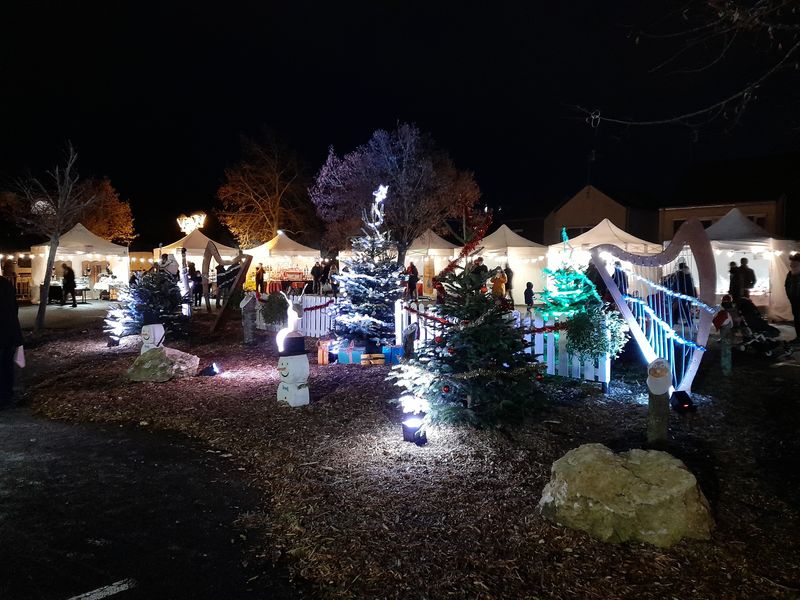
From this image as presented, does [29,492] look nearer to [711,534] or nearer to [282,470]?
[282,470]

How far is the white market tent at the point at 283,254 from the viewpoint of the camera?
2962cm

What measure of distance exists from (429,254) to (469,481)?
23.5 meters

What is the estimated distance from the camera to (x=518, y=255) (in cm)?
2359

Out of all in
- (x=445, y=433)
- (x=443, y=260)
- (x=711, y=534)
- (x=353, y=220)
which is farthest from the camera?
(x=353, y=220)

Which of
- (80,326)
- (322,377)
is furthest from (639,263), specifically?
(80,326)

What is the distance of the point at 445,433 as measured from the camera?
5.90 meters

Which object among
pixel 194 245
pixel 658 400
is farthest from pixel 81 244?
pixel 658 400

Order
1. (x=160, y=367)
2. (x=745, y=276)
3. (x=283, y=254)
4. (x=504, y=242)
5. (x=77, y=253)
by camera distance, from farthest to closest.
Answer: (x=283, y=254) < (x=77, y=253) < (x=504, y=242) < (x=745, y=276) < (x=160, y=367)

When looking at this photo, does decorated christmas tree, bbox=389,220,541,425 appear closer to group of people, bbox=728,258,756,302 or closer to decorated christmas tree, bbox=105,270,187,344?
decorated christmas tree, bbox=105,270,187,344

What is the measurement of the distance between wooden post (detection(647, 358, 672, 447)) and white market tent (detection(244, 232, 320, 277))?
2448 cm

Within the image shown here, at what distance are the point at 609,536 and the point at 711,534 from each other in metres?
0.65

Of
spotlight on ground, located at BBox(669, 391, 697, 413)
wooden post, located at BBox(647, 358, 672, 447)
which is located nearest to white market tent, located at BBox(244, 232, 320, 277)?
spotlight on ground, located at BBox(669, 391, 697, 413)

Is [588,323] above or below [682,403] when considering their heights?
above

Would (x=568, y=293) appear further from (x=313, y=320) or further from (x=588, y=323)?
(x=313, y=320)
